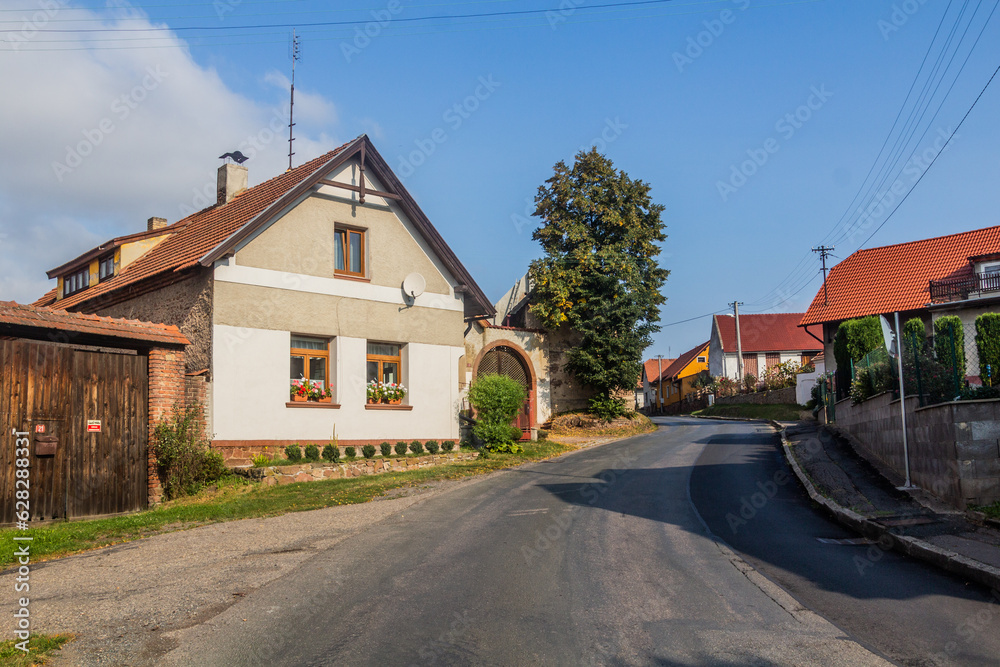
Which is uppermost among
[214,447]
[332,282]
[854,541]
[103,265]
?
[103,265]

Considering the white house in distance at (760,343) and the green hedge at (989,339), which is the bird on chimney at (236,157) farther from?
the white house in distance at (760,343)

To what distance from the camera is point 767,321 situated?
61.8 m

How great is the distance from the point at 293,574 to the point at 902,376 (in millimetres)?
11284

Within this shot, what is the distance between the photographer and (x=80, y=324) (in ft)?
43.7

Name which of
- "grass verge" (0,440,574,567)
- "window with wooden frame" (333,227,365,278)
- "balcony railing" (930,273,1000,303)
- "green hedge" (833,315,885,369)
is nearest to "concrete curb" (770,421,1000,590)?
"grass verge" (0,440,574,567)

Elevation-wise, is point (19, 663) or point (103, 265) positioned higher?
point (103, 265)

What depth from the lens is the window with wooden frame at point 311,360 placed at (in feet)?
60.1

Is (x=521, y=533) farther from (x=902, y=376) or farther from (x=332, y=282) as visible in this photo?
(x=332, y=282)

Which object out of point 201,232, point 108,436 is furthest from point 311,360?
point 108,436

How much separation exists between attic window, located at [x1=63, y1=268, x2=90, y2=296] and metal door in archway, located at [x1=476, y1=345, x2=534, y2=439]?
12.9m

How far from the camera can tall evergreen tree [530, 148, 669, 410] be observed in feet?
96.1

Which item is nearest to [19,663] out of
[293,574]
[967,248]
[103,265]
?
[293,574]

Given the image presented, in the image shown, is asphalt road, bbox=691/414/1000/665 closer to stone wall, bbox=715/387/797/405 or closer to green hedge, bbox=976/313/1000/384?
green hedge, bbox=976/313/1000/384

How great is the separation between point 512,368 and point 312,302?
37.5 ft
